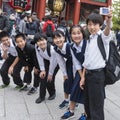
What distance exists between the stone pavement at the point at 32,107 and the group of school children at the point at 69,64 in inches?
6.7

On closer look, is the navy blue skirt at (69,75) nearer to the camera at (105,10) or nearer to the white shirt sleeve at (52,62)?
the white shirt sleeve at (52,62)

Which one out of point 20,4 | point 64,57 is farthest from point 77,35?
point 20,4

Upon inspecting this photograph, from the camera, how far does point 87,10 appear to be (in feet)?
72.6

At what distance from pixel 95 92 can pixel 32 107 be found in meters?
1.77

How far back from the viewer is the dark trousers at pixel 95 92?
386 cm

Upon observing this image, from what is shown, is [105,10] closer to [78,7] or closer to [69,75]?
[69,75]

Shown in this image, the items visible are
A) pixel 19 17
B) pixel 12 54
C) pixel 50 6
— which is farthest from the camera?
pixel 50 6

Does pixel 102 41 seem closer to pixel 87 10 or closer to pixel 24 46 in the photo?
pixel 24 46

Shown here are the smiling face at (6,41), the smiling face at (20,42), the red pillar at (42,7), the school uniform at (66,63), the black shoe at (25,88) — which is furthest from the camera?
the red pillar at (42,7)

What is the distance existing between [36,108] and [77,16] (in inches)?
642

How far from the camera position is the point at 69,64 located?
518 cm

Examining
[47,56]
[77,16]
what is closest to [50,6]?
→ [77,16]

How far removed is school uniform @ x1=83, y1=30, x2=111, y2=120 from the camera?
12.6 feet

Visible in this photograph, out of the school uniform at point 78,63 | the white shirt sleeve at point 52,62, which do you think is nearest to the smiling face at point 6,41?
the white shirt sleeve at point 52,62
